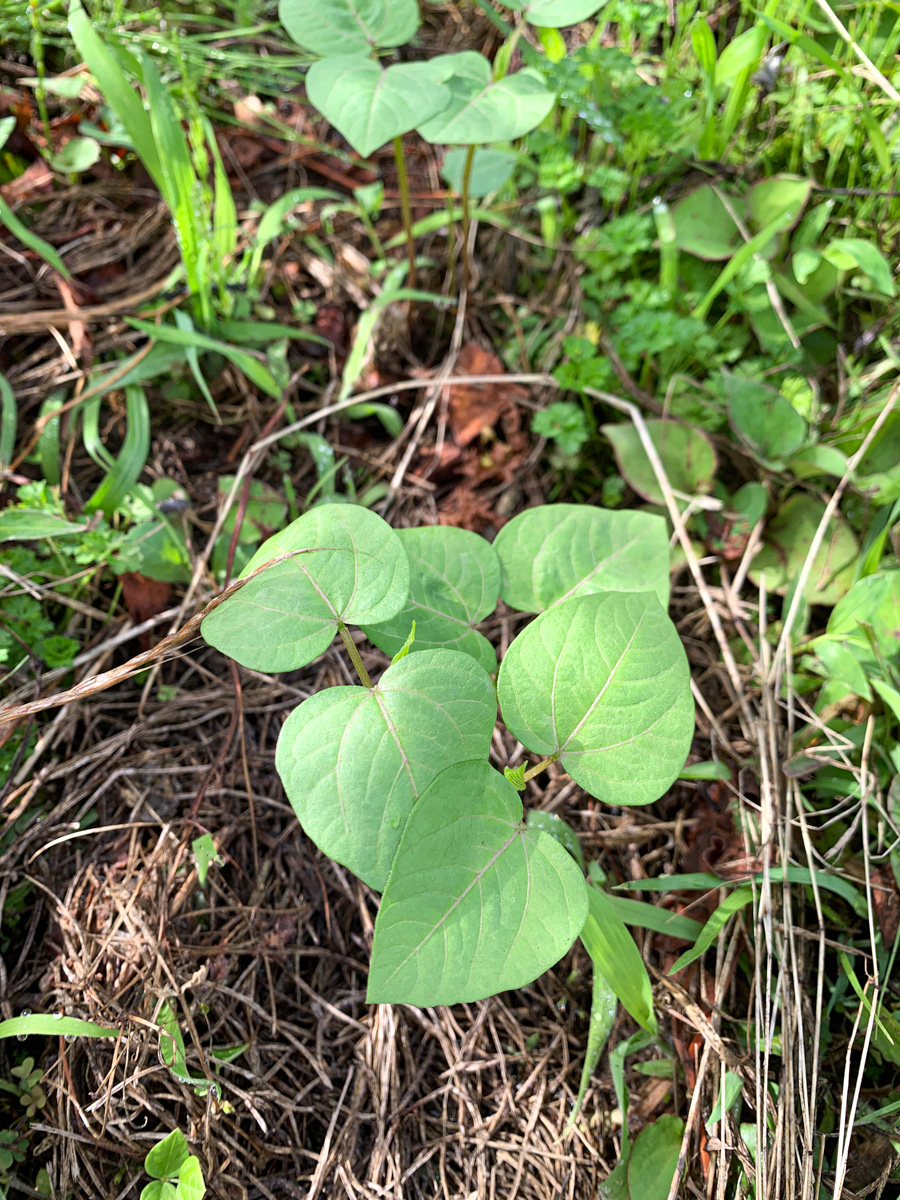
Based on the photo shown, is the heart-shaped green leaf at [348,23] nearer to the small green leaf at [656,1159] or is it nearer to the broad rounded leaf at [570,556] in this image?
the broad rounded leaf at [570,556]

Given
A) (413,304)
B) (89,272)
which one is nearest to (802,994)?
(413,304)

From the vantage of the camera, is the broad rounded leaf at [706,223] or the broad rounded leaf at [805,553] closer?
the broad rounded leaf at [805,553]

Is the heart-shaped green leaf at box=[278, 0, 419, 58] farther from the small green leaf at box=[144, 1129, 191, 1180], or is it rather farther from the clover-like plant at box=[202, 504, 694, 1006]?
the small green leaf at box=[144, 1129, 191, 1180]

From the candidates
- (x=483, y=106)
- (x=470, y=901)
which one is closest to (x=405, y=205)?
(x=483, y=106)

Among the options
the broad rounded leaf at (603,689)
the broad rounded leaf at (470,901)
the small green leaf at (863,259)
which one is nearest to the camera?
the broad rounded leaf at (470,901)

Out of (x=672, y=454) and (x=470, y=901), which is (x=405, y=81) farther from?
(x=470, y=901)

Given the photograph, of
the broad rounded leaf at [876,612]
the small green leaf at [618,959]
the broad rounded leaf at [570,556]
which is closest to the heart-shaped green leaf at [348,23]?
the broad rounded leaf at [570,556]

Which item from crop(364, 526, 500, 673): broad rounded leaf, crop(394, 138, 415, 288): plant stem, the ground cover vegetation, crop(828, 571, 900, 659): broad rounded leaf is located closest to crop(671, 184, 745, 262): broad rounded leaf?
the ground cover vegetation
